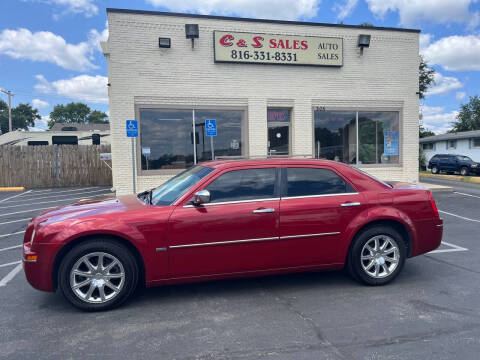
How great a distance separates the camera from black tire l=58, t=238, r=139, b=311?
13.2ft

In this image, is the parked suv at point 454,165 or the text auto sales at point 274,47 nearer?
the text auto sales at point 274,47

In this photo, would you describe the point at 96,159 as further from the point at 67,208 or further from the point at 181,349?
the point at 181,349

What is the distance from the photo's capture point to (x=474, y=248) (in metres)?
6.52

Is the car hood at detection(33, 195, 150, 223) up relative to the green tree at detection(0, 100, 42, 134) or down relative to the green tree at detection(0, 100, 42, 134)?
down

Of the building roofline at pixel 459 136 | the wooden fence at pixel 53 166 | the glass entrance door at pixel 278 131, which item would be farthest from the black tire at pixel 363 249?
the building roofline at pixel 459 136

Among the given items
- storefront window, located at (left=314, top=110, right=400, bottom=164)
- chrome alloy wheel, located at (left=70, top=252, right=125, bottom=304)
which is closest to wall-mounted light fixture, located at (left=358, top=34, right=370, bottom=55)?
storefront window, located at (left=314, top=110, right=400, bottom=164)

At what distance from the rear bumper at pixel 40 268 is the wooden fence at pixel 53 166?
15.4 metres

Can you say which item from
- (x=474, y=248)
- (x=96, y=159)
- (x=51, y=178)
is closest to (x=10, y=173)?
(x=51, y=178)

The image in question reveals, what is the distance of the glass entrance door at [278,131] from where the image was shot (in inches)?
550

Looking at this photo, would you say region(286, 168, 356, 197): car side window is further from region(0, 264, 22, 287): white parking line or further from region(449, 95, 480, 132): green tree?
region(449, 95, 480, 132): green tree

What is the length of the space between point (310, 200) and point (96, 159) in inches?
641

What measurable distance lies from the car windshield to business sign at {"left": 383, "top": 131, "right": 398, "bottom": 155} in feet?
38.5

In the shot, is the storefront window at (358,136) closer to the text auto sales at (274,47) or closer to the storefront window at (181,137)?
the text auto sales at (274,47)

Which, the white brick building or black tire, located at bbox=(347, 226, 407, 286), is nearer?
black tire, located at bbox=(347, 226, 407, 286)
